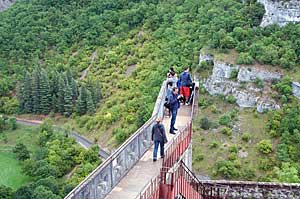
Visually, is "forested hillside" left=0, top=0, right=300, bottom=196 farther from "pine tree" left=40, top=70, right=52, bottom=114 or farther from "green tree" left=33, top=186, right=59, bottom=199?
"green tree" left=33, top=186, right=59, bottom=199

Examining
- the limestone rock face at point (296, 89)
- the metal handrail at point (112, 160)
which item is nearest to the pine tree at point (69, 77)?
the limestone rock face at point (296, 89)

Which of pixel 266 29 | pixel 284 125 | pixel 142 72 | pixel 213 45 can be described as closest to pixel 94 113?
pixel 142 72

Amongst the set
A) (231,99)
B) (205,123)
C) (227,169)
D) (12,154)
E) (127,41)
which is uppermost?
(127,41)

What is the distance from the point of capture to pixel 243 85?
48594 mm

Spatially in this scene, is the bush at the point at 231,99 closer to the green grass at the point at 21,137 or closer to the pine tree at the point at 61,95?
the green grass at the point at 21,137

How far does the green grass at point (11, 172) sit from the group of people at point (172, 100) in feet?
107

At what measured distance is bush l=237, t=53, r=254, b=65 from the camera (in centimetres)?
4909

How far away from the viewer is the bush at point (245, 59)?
49.1 m

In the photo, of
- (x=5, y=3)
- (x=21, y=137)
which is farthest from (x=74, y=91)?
(x=5, y=3)

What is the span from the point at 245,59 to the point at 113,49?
2322 centimetres

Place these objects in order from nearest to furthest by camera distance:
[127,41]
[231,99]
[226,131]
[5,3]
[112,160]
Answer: [112,160] < [226,131] < [231,99] < [127,41] < [5,3]

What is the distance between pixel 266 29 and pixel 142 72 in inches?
535

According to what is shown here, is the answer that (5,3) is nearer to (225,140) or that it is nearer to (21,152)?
(21,152)

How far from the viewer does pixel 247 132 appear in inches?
1747
